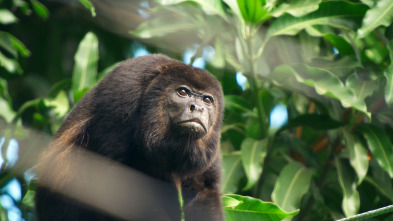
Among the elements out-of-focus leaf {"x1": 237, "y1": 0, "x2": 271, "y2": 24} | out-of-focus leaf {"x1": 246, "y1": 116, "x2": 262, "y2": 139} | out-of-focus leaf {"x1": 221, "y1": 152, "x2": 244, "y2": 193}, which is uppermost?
out-of-focus leaf {"x1": 237, "y1": 0, "x2": 271, "y2": 24}

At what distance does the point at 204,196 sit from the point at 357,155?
1.19 meters

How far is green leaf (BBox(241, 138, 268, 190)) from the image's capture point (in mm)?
3496

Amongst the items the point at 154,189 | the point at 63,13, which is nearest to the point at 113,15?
the point at 63,13

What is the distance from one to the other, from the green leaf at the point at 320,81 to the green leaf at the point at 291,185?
0.63 metres

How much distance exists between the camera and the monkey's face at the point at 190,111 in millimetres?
2979

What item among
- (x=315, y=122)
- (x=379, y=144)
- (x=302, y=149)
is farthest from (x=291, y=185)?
(x=379, y=144)

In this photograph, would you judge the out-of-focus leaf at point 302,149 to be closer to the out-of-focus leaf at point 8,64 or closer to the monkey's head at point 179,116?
the monkey's head at point 179,116

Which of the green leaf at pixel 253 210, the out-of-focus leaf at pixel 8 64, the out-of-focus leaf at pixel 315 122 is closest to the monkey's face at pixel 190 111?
the green leaf at pixel 253 210

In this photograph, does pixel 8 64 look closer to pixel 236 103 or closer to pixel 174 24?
pixel 174 24

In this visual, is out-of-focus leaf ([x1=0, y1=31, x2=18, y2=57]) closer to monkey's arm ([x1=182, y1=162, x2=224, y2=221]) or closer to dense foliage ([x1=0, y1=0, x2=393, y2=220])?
dense foliage ([x1=0, y1=0, x2=393, y2=220])

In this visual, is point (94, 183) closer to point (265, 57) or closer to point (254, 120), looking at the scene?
point (254, 120)

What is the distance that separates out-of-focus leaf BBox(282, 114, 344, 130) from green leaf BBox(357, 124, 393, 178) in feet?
0.64

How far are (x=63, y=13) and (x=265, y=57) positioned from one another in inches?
95.8

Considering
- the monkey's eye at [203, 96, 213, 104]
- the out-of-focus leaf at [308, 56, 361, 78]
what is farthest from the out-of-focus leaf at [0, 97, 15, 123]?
the out-of-focus leaf at [308, 56, 361, 78]
